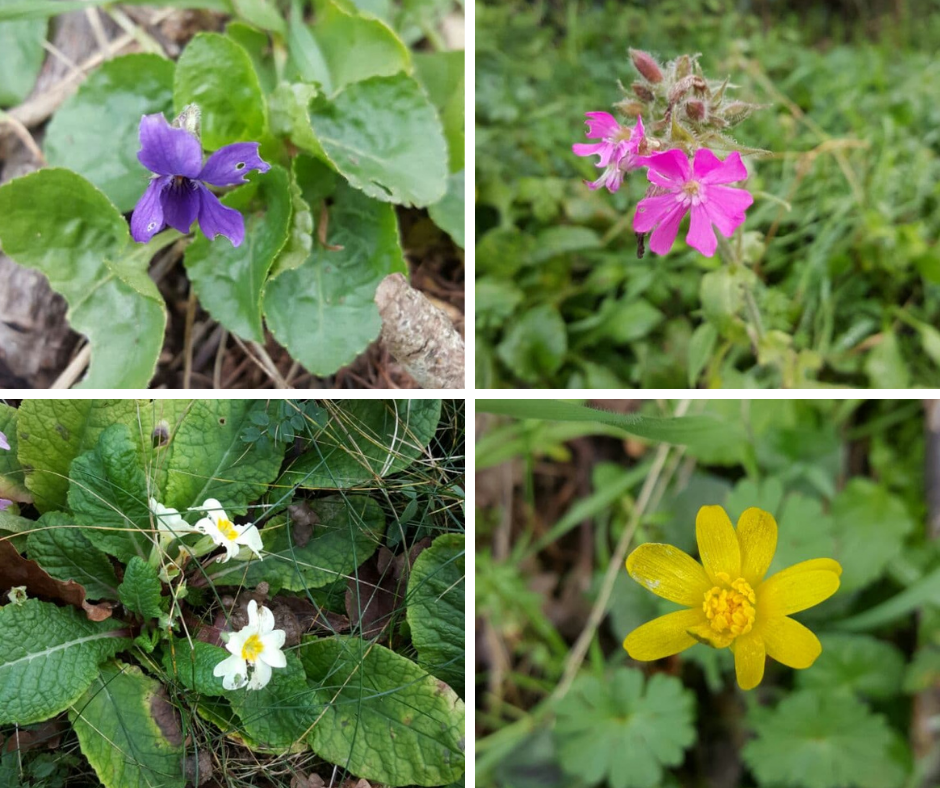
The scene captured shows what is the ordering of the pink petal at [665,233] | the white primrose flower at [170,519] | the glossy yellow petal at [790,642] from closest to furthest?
the glossy yellow petal at [790,642]
the pink petal at [665,233]
the white primrose flower at [170,519]

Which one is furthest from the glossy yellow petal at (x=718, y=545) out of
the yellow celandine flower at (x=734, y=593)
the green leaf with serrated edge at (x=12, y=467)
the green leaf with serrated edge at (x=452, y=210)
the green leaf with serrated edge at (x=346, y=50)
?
the green leaf with serrated edge at (x=12, y=467)

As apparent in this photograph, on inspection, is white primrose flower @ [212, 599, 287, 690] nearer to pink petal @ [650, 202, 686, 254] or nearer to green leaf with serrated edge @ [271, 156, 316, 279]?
green leaf with serrated edge @ [271, 156, 316, 279]

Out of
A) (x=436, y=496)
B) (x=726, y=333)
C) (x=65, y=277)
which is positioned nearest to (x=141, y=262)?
(x=65, y=277)

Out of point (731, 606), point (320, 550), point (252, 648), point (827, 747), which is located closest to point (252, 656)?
point (252, 648)

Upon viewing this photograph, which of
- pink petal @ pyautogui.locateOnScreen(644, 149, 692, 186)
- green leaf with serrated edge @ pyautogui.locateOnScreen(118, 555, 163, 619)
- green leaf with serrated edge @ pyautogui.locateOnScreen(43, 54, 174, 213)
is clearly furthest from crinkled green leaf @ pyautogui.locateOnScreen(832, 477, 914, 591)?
green leaf with serrated edge @ pyautogui.locateOnScreen(43, 54, 174, 213)

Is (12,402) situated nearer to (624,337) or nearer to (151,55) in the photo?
(151,55)

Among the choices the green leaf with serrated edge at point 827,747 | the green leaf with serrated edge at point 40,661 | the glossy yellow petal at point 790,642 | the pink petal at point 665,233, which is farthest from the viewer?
the green leaf with serrated edge at point 827,747

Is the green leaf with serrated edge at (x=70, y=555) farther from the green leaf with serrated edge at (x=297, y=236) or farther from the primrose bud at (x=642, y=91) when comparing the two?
the primrose bud at (x=642, y=91)
